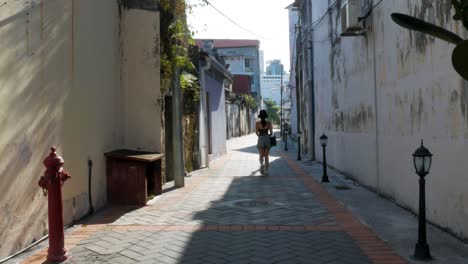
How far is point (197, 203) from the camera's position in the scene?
8312mm

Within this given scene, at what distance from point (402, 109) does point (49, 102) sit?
16.3 feet

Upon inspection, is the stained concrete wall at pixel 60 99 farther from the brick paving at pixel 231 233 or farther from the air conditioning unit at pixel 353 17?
the air conditioning unit at pixel 353 17

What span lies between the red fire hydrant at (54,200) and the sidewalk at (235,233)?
192mm

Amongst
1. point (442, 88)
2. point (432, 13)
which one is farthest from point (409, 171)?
point (432, 13)

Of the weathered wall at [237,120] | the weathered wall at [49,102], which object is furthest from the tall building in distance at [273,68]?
the weathered wall at [49,102]

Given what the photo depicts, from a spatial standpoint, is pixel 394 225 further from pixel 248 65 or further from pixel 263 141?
pixel 248 65

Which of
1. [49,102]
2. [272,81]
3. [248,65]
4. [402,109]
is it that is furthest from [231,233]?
[272,81]

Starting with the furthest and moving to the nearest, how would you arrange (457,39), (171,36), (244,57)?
(244,57), (171,36), (457,39)

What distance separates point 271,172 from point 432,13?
26.8ft

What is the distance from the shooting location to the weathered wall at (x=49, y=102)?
4.83 m

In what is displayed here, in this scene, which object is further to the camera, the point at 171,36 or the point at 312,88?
the point at 312,88

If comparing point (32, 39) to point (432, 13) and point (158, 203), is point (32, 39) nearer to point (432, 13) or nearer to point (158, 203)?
Result: point (158, 203)

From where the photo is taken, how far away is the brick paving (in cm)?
500

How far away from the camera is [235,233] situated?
6.02m
